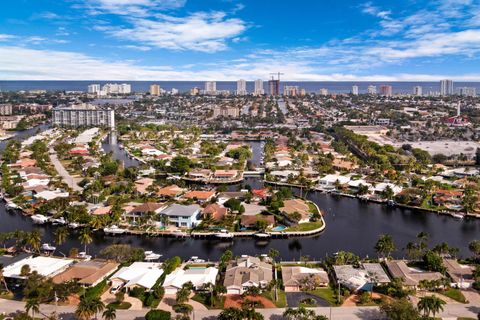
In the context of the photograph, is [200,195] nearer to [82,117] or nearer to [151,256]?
[151,256]

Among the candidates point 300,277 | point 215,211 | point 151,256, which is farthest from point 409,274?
point 215,211

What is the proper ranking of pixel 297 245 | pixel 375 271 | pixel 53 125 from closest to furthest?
pixel 375 271 < pixel 297 245 < pixel 53 125

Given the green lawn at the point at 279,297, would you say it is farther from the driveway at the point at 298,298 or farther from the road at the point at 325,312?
the road at the point at 325,312

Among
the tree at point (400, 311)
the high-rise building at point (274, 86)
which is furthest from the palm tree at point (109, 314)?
the high-rise building at point (274, 86)

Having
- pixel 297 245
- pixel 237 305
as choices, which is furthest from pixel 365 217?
pixel 237 305

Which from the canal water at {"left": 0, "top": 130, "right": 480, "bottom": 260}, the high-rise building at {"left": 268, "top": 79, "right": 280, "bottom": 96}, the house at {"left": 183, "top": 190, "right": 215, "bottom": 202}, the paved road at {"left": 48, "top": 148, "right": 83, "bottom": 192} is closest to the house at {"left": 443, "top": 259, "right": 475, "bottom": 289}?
the canal water at {"left": 0, "top": 130, "right": 480, "bottom": 260}

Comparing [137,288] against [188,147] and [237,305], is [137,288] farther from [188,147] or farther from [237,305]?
[188,147]
